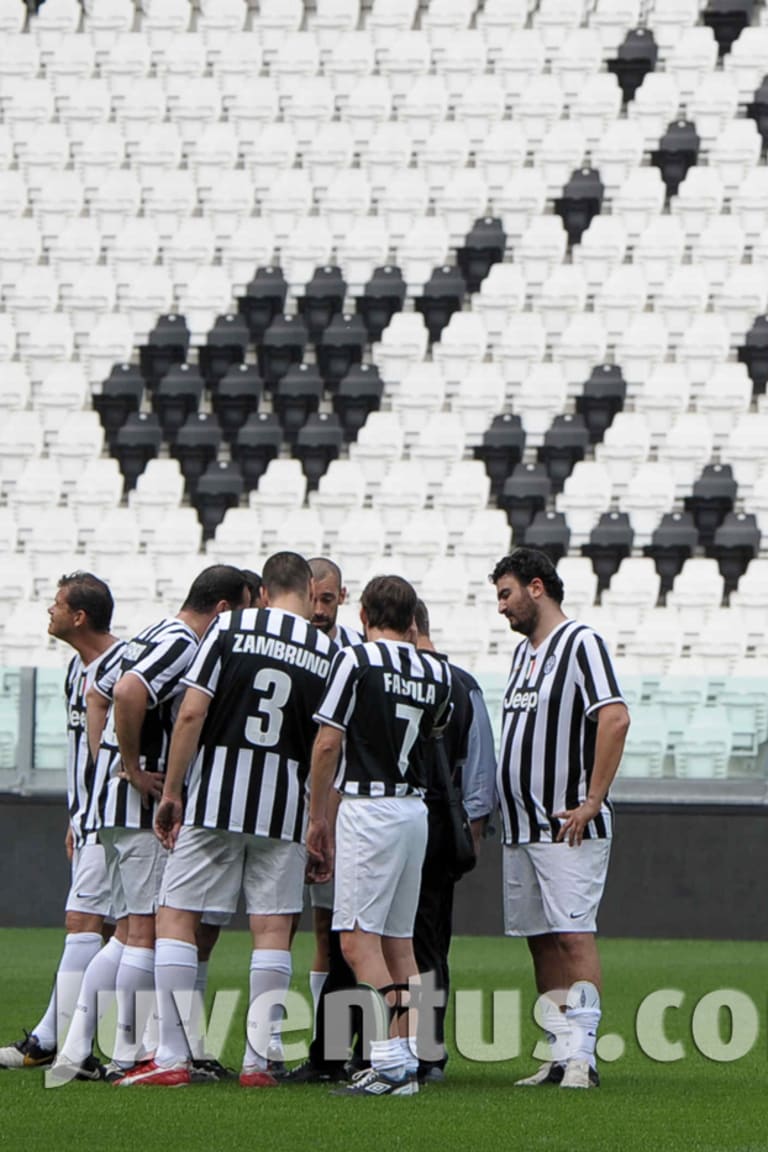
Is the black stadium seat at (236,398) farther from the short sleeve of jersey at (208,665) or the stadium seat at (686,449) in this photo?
the short sleeve of jersey at (208,665)

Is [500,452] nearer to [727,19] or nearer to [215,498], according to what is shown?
[215,498]

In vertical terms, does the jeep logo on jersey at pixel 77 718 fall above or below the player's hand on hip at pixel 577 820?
above

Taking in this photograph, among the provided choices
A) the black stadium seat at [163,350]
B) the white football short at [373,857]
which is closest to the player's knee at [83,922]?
the white football short at [373,857]

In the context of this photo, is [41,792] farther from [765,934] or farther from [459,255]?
[459,255]

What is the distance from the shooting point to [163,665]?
232 inches

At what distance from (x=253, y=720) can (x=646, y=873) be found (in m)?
6.68

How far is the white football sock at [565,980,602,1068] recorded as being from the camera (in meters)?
5.90

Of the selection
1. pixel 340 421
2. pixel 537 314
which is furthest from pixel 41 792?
pixel 537 314

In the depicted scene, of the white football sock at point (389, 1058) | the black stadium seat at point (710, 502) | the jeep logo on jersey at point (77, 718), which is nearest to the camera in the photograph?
the white football sock at point (389, 1058)

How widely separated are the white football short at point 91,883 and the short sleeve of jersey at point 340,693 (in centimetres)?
102

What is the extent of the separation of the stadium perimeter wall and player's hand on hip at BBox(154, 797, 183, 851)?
→ 632cm

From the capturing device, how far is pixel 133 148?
1873 cm

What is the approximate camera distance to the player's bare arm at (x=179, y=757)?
18.7ft

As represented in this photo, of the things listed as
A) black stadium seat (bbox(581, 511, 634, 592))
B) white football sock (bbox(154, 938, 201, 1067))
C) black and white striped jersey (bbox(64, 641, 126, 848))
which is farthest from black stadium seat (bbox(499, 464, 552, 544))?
white football sock (bbox(154, 938, 201, 1067))
